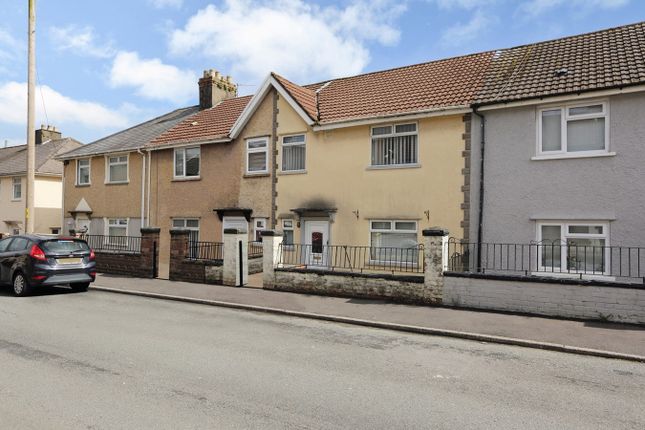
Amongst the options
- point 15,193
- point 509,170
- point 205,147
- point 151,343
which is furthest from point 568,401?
point 15,193

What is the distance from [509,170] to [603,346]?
5918mm

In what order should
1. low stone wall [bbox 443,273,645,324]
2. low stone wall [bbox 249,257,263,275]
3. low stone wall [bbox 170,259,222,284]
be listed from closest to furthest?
1. low stone wall [bbox 443,273,645,324]
2. low stone wall [bbox 170,259,222,284]
3. low stone wall [bbox 249,257,263,275]

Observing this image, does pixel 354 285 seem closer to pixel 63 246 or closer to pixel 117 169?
pixel 63 246

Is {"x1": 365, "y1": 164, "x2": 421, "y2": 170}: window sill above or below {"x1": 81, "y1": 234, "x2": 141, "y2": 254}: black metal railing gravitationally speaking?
above

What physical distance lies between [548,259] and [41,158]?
98.8 ft

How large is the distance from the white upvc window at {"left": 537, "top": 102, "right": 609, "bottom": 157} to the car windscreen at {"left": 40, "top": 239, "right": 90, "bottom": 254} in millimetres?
12189

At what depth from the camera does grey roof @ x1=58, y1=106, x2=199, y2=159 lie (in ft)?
67.1

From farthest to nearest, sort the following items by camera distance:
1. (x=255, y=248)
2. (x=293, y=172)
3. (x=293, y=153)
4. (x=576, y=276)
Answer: (x=255, y=248) < (x=293, y=153) < (x=293, y=172) < (x=576, y=276)

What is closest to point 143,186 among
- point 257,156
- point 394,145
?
point 257,156

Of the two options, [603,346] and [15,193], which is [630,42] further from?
[15,193]

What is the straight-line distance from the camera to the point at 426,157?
13031 millimetres

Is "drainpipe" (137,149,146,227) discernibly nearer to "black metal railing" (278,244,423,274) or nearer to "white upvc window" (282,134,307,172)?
"white upvc window" (282,134,307,172)

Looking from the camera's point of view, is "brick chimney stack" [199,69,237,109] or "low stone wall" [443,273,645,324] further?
"brick chimney stack" [199,69,237,109]

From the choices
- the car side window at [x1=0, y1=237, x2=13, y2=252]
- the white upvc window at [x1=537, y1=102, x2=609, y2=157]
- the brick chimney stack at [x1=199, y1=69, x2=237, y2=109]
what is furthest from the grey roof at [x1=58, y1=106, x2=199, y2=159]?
the white upvc window at [x1=537, y1=102, x2=609, y2=157]
